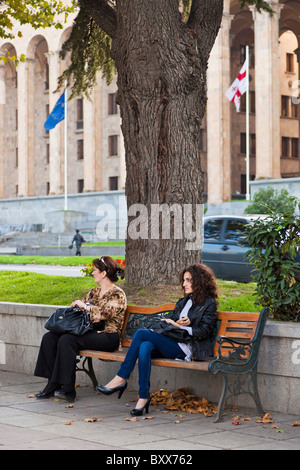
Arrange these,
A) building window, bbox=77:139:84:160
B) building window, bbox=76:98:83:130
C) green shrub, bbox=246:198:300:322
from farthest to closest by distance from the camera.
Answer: building window, bbox=77:139:84:160 → building window, bbox=76:98:83:130 → green shrub, bbox=246:198:300:322

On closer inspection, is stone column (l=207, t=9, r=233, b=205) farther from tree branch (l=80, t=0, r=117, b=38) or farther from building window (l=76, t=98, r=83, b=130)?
tree branch (l=80, t=0, r=117, b=38)

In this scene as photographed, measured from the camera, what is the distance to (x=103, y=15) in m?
11.9

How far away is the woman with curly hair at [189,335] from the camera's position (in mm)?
7668

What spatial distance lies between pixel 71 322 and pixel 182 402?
4.71ft

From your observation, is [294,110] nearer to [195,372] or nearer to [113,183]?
[113,183]

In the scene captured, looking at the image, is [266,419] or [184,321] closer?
[266,419]

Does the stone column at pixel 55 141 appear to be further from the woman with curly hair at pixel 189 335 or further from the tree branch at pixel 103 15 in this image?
the woman with curly hair at pixel 189 335

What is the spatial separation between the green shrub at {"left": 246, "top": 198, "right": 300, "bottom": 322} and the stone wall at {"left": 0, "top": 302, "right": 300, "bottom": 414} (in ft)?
1.05

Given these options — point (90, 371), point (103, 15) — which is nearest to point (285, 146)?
point (103, 15)

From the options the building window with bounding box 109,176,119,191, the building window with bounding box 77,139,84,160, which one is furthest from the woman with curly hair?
the building window with bounding box 77,139,84,160

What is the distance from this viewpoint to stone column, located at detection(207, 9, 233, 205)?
48.0 metres


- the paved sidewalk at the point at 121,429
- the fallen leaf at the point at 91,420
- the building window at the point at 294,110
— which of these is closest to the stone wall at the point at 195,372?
the paved sidewalk at the point at 121,429

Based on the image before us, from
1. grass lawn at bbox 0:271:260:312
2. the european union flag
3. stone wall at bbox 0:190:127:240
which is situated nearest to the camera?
grass lawn at bbox 0:271:260:312

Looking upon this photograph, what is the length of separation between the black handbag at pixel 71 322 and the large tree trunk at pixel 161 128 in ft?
9.06
